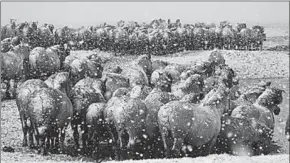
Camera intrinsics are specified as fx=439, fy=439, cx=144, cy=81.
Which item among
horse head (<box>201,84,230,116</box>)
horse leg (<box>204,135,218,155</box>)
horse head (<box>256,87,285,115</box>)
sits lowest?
horse leg (<box>204,135,218,155</box>)

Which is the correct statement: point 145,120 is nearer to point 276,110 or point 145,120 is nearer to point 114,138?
point 114,138

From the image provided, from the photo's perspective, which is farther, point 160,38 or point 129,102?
point 160,38

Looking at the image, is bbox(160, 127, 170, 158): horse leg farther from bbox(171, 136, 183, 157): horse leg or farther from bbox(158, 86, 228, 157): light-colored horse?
bbox(171, 136, 183, 157): horse leg

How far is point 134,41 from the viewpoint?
76.8 feet

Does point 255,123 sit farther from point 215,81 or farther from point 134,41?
point 134,41

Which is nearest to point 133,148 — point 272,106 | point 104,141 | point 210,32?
point 104,141

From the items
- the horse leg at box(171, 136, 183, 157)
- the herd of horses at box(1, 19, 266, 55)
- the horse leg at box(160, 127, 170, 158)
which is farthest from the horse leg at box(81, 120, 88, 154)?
the herd of horses at box(1, 19, 266, 55)

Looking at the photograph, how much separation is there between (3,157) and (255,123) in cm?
469

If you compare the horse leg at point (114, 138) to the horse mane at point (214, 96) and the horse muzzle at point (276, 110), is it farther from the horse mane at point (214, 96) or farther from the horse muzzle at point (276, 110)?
the horse muzzle at point (276, 110)

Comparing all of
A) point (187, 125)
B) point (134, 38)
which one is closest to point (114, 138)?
point (187, 125)

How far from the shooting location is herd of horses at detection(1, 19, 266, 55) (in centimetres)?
2261

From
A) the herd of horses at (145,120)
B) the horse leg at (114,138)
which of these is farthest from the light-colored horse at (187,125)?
the horse leg at (114,138)

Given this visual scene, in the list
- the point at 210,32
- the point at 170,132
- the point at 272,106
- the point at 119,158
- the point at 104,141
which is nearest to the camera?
the point at 170,132

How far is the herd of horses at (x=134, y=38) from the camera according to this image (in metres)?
22.6
